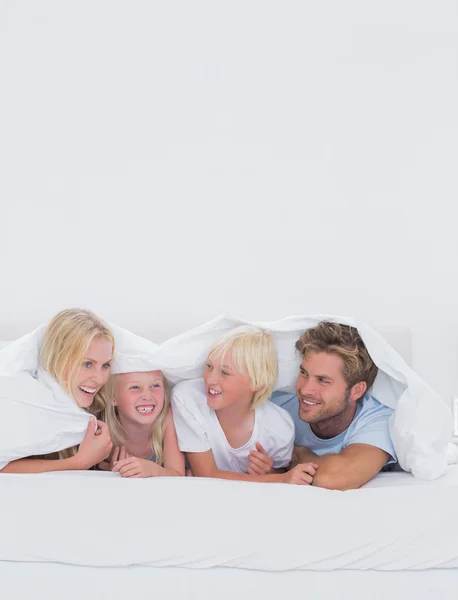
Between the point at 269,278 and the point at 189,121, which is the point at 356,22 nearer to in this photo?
the point at 189,121

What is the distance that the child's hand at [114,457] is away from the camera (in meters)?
2.04

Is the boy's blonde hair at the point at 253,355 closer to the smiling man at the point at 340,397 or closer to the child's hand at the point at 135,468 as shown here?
the smiling man at the point at 340,397

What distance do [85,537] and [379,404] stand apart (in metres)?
0.95

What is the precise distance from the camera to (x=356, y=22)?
2.96 meters

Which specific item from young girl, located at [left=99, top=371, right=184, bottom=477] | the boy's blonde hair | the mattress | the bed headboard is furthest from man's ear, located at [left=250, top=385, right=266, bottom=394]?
the bed headboard

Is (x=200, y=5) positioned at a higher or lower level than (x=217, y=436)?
higher

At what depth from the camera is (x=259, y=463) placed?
1990 millimetres

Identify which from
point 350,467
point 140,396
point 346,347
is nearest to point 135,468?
point 140,396

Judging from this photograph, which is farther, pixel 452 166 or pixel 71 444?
pixel 452 166

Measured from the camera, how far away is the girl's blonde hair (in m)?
2.07

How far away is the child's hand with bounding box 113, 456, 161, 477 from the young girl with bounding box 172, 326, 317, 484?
0.46 feet

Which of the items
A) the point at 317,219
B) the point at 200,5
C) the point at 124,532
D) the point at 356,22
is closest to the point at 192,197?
the point at 317,219

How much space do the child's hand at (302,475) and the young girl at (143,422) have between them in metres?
0.32

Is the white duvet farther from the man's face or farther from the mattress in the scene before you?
the mattress
